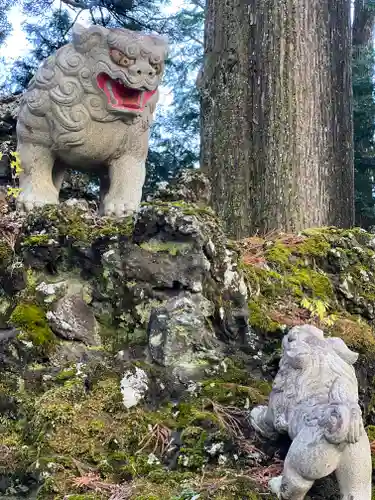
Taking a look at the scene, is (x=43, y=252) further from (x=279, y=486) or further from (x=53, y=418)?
(x=279, y=486)

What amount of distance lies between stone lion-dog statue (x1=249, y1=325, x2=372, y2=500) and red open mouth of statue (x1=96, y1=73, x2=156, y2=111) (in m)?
1.64

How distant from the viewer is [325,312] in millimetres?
2854

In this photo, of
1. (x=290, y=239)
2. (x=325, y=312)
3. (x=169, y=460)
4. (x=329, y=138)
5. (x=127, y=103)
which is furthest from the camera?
(x=329, y=138)

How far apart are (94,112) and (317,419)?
2018mm

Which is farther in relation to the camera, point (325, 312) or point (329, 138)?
point (329, 138)

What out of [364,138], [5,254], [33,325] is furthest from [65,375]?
[364,138]

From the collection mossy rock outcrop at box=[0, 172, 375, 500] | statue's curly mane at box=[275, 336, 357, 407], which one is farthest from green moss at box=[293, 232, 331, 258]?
statue's curly mane at box=[275, 336, 357, 407]

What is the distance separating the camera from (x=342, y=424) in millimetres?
1509

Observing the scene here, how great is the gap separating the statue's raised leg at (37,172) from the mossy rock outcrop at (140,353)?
0.86 ft

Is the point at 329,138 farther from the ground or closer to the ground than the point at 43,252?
farther from the ground

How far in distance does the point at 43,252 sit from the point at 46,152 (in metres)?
0.88

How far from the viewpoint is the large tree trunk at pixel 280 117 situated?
4645mm

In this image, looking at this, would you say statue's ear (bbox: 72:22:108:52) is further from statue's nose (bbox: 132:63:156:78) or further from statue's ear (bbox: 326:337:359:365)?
statue's ear (bbox: 326:337:359:365)

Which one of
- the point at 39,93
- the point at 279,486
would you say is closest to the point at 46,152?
the point at 39,93
